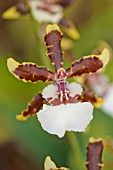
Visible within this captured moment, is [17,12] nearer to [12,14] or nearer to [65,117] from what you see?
[12,14]

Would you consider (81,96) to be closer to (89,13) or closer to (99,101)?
(99,101)

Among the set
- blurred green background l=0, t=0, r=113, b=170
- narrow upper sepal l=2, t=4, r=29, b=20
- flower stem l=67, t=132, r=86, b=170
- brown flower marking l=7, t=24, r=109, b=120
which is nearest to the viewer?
brown flower marking l=7, t=24, r=109, b=120

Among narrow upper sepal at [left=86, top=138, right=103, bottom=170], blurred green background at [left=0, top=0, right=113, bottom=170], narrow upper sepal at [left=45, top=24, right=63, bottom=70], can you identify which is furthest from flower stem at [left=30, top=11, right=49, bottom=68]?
narrow upper sepal at [left=86, top=138, right=103, bottom=170]

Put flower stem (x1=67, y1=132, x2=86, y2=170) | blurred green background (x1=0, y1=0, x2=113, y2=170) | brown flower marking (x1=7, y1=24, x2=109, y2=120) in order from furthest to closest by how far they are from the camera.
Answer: blurred green background (x1=0, y1=0, x2=113, y2=170)
flower stem (x1=67, y1=132, x2=86, y2=170)
brown flower marking (x1=7, y1=24, x2=109, y2=120)

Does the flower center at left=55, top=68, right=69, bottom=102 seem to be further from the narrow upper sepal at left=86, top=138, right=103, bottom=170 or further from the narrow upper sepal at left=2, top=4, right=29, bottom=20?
the narrow upper sepal at left=2, top=4, right=29, bottom=20

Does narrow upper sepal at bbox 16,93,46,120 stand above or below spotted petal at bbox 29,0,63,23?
below

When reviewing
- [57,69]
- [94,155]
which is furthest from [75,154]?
[57,69]

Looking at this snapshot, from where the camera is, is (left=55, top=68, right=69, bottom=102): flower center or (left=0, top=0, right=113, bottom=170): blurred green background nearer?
(left=55, top=68, right=69, bottom=102): flower center
